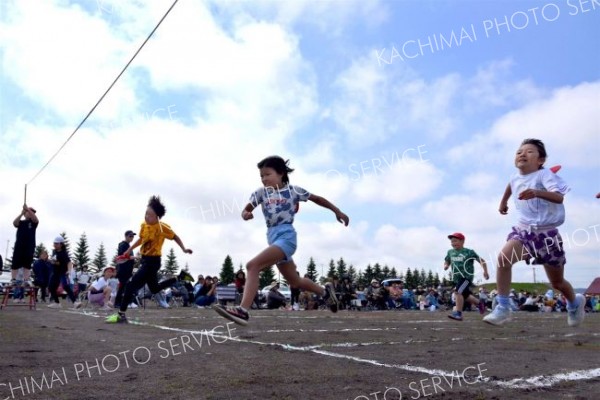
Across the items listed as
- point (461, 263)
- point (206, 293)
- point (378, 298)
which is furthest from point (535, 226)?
point (378, 298)

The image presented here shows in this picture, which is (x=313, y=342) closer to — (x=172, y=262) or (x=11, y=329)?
(x=11, y=329)

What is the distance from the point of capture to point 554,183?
520 centimetres

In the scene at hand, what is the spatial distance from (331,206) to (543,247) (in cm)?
222

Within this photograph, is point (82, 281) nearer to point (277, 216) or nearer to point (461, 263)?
point (461, 263)

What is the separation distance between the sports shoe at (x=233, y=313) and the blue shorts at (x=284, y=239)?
0.68 meters

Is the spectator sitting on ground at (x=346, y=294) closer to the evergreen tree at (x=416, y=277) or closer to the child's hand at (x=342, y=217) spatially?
the child's hand at (x=342, y=217)

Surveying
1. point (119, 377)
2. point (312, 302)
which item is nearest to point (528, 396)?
point (119, 377)

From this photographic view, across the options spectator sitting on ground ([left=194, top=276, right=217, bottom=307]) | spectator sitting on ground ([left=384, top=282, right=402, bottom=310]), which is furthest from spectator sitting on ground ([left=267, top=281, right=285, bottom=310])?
spectator sitting on ground ([left=384, top=282, right=402, bottom=310])

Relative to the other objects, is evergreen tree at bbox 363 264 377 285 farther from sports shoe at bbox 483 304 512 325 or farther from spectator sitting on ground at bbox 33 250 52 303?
sports shoe at bbox 483 304 512 325

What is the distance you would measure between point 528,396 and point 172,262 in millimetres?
126915

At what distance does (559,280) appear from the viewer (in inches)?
219

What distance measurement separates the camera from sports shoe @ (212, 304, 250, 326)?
5.27 meters

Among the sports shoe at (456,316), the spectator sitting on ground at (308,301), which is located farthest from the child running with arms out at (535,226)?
the spectator sitting on ground at (308,301)

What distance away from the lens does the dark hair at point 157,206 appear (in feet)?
26.6
